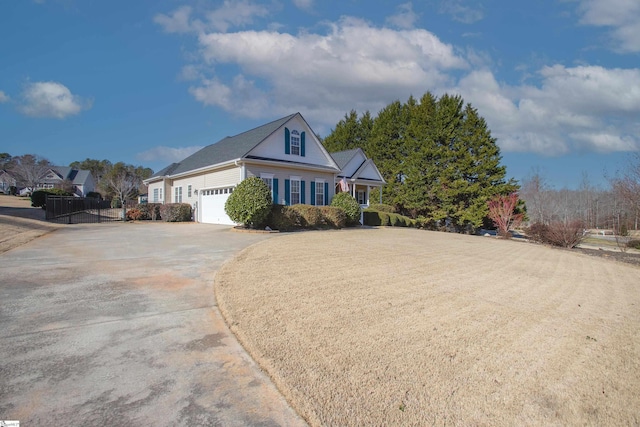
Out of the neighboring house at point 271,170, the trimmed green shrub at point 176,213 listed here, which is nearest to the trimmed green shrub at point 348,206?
the neighboring house at point 271,170

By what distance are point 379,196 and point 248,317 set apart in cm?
2446

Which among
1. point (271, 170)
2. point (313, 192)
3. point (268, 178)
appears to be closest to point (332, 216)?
point (313, 192)

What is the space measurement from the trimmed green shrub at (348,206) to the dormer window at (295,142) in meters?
3.86

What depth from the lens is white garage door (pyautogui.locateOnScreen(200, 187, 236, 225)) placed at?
18.8 meters

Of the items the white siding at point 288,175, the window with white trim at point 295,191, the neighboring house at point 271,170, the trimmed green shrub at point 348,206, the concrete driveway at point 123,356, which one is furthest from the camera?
the window with white trim at point 295,191

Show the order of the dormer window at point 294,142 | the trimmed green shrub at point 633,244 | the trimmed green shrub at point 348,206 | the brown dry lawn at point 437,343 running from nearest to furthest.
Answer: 1. the brown dry lawn at point 437,343
2. the trimmed green shrub at point 633,244
3. the trimmed green shrub at point 348,206
4. the dormer window at point 294,142

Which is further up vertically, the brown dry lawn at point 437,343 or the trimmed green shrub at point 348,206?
the trimmed green shrub at point 348,206

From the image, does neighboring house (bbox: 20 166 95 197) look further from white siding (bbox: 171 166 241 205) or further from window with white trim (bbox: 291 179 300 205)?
window with white trim (bbox: 291 179 300 205)

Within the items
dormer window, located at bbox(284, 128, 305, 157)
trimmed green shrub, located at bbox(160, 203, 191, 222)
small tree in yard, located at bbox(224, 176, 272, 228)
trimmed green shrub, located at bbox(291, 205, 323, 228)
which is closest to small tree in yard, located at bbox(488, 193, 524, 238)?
trimmed green shrub, located at bbox(291, 205, 323, 228)

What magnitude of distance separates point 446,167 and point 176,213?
2129 cm

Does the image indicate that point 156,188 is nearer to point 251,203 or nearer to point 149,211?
point 149,211

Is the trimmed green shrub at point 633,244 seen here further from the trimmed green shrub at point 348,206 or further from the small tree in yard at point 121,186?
the small tree in yard at point 121,186

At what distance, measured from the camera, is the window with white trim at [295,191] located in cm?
1913

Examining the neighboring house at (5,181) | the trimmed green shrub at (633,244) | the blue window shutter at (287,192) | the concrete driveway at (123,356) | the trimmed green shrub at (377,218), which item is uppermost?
the neighboring house at (5,181)
